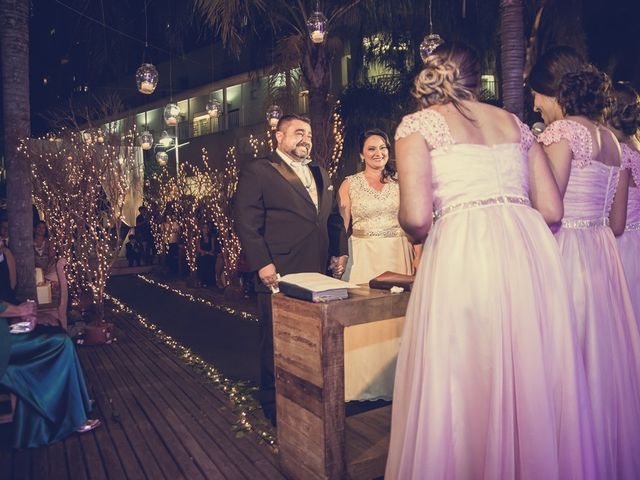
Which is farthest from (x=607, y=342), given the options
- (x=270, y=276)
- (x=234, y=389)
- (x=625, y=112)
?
(x=234, y=389)

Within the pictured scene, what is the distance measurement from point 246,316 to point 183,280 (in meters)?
5.97

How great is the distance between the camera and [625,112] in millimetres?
3604

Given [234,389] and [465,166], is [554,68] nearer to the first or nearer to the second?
[465,166]

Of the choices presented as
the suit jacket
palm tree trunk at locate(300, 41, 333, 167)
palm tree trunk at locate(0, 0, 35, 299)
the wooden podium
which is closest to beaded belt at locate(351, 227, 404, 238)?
the suit jacket

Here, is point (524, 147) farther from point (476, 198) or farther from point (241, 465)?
point (241, 465)

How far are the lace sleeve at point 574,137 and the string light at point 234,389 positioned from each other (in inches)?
98.6

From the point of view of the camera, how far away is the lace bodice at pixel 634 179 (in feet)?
11.0

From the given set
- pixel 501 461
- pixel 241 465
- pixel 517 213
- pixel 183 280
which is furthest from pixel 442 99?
pixel 183 280

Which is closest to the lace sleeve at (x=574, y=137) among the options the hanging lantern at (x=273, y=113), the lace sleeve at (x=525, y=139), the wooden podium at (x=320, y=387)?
the lace sleeve at (x=525, y=139)

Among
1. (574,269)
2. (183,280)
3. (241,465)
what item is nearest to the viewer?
(574,269)

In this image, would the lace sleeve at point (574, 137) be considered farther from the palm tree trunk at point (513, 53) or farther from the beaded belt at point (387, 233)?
the palm tree trunk at point (513, 53)

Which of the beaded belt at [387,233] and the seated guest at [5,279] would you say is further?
the seated guest at [5,279]

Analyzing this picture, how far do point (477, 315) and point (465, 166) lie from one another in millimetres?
593

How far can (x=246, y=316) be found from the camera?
29.3ft
